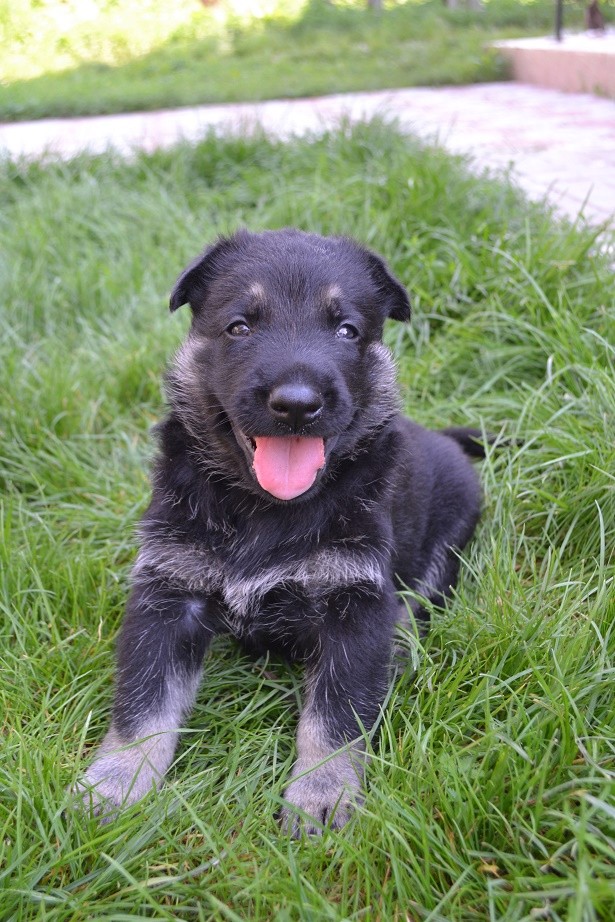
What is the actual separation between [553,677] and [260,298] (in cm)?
129

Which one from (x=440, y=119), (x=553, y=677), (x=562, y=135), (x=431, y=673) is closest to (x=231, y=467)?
(x=431, y=673)

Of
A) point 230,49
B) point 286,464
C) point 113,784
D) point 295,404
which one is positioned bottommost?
point 113,784

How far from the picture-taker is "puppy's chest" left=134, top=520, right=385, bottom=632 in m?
2.42

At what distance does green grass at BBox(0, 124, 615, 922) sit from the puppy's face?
64 centimetres

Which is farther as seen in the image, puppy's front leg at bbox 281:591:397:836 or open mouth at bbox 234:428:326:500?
open mouth at bbox 234:428:326:500

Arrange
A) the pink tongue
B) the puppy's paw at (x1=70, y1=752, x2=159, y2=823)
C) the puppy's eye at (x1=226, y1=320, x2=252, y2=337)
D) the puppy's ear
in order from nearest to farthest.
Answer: the puppy's paw at (x1=70, y1=752, x2=159, y2=823)
the pink tongue
the puppy's eye at (x1=226, y1=320, x2=252, y2=337)
the puppy's ear

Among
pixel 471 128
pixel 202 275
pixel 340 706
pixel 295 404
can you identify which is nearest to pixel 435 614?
pixel 340 706

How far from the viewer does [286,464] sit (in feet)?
7.64

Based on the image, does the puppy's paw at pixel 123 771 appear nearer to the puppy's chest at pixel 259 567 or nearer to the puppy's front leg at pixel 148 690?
the puppy's front leg at pixel 148 690

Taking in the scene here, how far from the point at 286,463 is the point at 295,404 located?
0.24m

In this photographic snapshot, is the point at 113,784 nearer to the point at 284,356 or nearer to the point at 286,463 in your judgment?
the point at 286,463

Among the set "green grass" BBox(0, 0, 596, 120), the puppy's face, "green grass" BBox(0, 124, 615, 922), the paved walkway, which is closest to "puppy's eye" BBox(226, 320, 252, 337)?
the puppy's face

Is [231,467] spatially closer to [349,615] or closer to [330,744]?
[349,615]

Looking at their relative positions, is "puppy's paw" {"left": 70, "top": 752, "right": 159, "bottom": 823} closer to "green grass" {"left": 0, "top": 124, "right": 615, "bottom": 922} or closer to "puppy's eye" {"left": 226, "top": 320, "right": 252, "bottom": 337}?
"green grass" {"left": 0, "top": 124, "right": 615, "bottom": 922}
